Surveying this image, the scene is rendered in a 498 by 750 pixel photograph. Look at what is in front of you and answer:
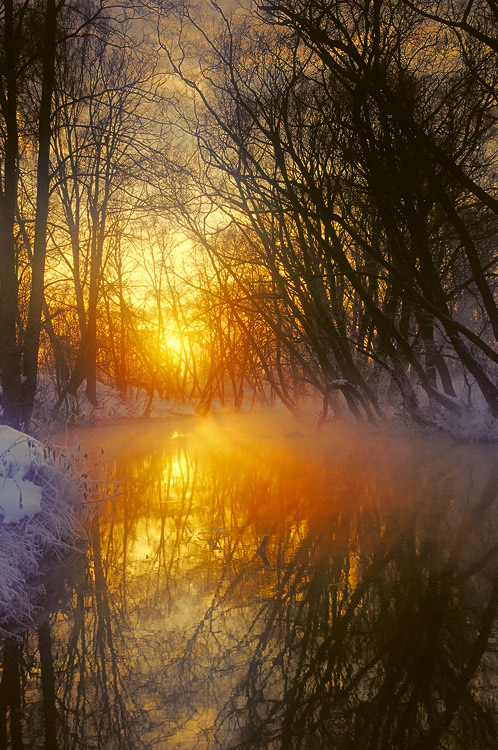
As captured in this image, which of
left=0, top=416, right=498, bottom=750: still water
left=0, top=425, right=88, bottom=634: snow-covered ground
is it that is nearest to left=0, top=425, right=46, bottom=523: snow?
left=0, top=425, right=88, bottom=634: snow-covered ground

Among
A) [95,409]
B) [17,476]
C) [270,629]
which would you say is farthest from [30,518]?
[95,409]

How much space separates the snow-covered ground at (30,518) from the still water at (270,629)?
21 cm

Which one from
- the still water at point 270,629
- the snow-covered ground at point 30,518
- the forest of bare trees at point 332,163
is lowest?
the still water at point 270,629

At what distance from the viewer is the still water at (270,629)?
2.99 m

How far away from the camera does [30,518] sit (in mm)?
5309

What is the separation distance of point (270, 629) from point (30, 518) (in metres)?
2.43

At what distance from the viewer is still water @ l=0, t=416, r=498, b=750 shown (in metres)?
2.99

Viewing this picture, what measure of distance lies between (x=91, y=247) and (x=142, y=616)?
20928mm

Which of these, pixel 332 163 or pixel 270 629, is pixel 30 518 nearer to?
pixel 270 629

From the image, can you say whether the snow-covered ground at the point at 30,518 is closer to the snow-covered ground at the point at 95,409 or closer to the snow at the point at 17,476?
the snow at the point at 17,476

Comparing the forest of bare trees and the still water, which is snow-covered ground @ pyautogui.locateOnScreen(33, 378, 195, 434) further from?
the still water

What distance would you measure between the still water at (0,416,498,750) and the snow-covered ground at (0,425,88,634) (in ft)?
0.68

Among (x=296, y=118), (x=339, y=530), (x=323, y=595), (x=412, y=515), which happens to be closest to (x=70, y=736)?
(x=323, y=595)

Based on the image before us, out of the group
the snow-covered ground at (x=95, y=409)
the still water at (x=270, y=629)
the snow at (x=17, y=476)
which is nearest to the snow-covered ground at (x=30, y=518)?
the snow at (x=17, y=476)
